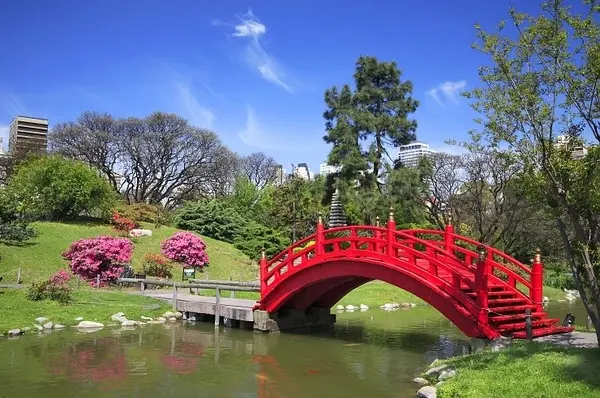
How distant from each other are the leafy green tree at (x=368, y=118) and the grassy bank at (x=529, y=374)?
81.9 feet

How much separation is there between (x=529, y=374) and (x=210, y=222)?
31825mm

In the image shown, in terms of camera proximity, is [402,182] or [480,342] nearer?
[480,342]

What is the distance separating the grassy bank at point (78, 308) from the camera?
18.2 metres

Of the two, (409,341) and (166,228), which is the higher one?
(166,228)

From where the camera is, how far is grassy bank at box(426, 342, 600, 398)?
8445mm

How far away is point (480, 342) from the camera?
41.5 ft

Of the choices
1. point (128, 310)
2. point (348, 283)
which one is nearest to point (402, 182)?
point (348, 283)

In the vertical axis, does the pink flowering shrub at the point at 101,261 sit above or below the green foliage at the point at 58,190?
below

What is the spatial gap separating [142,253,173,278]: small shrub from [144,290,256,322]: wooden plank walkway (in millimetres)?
5590

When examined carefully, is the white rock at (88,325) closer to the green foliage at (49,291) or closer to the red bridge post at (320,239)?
the green foliage at (49,291)

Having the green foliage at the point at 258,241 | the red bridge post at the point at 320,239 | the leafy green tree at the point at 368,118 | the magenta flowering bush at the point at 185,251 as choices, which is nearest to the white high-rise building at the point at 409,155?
the leafy green tree at the point at 368,118

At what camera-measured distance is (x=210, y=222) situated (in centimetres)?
3934

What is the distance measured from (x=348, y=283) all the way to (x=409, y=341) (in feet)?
9.84

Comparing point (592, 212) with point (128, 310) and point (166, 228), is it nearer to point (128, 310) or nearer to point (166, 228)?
point (128, 310)
